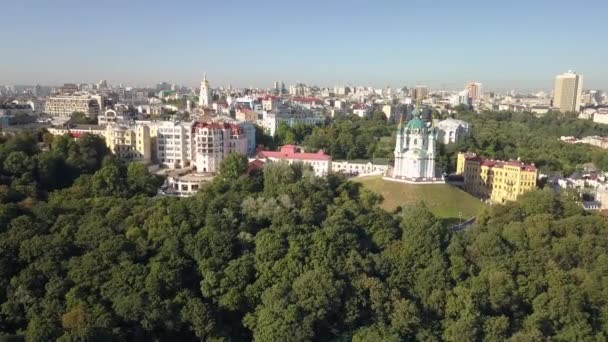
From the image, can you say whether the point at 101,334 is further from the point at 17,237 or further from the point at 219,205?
the point at 219,205

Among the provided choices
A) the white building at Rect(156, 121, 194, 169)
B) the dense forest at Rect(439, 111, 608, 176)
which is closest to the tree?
the white building at Rect(156, 121, 194, 169)

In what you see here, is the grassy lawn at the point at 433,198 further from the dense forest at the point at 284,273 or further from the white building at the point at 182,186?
the white building at the point at 182,186

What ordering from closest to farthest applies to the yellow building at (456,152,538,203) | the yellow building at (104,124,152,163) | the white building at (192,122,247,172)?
the yellow building at (456,152,538,203) → the white building at (192,122,247,172) → the yellow building at (104,124,152,163)

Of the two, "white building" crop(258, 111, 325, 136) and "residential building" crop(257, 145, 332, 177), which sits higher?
"white building" crop(258, 111, 325, 136)

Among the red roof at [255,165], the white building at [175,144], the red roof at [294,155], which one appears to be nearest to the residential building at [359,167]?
the red roof at [294,155]

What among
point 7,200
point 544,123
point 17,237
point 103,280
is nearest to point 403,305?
point 103,280

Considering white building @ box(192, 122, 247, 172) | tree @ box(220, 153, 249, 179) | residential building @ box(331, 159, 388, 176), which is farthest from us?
residential building @ box(331, 159, 388, 176)

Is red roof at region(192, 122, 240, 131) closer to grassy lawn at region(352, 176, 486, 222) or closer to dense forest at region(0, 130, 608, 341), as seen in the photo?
grassy lawn at region(352, 176, 486, 222)

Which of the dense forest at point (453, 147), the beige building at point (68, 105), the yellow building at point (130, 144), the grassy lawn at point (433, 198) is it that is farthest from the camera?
the beige building at point (68, 105)
